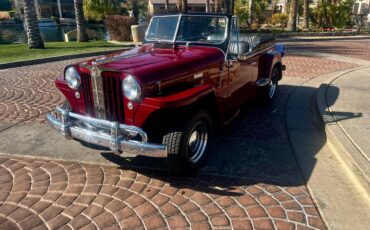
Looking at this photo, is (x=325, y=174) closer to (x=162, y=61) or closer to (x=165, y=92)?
(x=165, y=92)

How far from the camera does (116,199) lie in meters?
3.35

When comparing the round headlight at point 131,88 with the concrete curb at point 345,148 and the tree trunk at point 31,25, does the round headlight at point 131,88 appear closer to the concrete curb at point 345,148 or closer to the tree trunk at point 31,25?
the concrete curb at point 345,148

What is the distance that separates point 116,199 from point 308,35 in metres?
20.2

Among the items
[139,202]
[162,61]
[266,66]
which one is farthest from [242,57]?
[139,202]

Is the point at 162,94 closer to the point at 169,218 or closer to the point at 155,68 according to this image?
the point at 155,68

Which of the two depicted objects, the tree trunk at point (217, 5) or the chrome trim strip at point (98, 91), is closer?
the chrome trim strip at point (98, 91)

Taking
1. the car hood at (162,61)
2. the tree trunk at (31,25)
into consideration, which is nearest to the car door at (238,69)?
the car hood at (162,61)

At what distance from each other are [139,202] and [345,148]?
2.70 metres

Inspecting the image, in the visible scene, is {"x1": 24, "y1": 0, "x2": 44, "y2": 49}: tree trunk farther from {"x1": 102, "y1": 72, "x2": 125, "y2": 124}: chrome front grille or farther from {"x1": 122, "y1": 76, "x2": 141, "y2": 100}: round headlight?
{"x1": 122, "y1": 76, "x2": 141, "y2": 100}: round headlight

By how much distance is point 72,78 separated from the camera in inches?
153

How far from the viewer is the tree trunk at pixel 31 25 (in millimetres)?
13688

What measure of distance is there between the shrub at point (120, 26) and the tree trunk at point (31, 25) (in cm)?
534

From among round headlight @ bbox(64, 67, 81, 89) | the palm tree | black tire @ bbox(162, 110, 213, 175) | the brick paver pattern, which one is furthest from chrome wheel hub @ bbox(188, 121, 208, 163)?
the palm tree

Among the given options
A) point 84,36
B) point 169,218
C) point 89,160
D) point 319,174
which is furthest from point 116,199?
point 84,36
